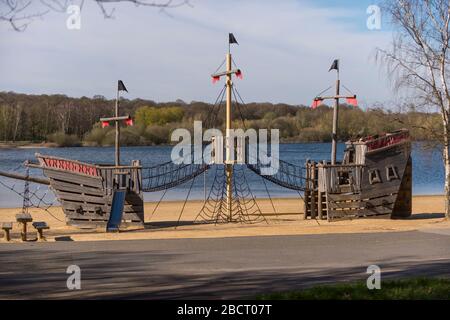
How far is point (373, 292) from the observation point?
9320mm

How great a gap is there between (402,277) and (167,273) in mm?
3422

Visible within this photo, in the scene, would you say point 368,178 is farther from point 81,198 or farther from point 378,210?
point 81,198

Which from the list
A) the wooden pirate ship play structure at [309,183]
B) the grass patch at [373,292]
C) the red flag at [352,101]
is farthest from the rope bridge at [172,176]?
the grass patch at [373,292]

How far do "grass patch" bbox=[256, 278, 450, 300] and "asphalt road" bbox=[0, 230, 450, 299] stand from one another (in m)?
0.56

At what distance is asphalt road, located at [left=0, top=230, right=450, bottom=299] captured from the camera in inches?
397

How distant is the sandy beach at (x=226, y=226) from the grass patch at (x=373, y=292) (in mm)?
9214

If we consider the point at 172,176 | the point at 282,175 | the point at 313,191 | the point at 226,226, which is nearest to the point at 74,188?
the point at 226,226

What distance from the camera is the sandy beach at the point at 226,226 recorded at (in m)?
19.7

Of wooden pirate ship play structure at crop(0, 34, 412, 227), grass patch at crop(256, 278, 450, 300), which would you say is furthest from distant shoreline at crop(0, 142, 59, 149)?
grass patch at crop(256, 278, 450, 300)

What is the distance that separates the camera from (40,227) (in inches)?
723

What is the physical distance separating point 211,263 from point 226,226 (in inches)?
419
